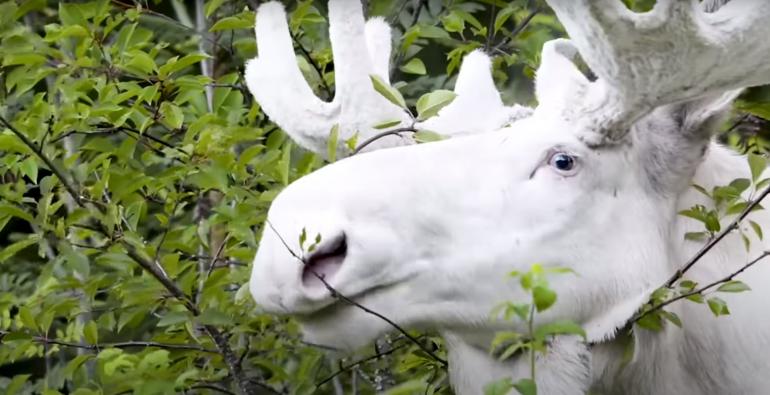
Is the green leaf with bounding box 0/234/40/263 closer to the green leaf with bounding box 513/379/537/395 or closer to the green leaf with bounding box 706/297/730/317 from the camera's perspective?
the green leaf with bounding box 513/379/537/395

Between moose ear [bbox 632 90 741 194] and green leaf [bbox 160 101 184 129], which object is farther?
green leaf [bbox 160 101 184 129]

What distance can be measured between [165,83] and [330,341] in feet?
2.85

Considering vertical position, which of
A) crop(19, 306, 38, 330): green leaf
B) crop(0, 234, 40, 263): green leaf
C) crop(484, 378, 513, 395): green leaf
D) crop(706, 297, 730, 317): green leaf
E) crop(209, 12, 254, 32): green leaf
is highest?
crop(209, 12, 254, 32): green leaf

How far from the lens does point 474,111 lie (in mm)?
2588

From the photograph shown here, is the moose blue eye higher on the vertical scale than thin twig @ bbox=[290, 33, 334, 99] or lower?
higher

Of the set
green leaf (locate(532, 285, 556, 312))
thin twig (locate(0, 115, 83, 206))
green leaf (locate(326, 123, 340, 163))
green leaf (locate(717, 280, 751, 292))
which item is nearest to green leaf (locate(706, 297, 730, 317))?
green leaf (locate(717, 280, 751, 292))

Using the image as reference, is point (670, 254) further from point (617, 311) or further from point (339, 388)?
point (339, 388)

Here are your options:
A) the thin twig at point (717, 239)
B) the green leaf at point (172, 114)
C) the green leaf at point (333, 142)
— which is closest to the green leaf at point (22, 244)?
the green leaf at point (172, 114)

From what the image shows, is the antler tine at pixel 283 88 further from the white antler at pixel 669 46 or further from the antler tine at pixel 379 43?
the white antler at pixel 669 46

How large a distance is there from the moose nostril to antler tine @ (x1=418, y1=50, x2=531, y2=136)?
0.43 meters

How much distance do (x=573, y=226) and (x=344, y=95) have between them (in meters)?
0.54

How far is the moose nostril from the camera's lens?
2111mm

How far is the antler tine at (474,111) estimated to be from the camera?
2.55 metres

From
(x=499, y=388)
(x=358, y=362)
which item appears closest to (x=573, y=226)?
(x=499, y=388)
